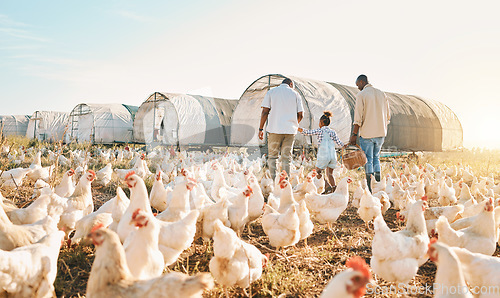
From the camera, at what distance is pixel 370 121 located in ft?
20.6

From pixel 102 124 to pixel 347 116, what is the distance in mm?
16410

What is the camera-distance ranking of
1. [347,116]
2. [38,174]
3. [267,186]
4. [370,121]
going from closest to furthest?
[370,121], [267,186], [38,174], [347,116]

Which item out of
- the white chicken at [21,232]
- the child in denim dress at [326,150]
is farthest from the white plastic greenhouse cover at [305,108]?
the white chicken at [21,232]

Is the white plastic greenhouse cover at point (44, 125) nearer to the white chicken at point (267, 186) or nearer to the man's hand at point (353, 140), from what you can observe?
the white chicken at point (267, 186)

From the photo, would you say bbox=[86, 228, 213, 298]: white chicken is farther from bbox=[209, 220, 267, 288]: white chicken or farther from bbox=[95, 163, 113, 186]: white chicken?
bbox=[95, 163, 113, 186]: white chicken

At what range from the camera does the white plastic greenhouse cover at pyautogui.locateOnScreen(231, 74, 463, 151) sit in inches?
510

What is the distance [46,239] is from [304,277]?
7.46 ft

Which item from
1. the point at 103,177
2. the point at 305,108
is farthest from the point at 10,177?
the point at 305,108

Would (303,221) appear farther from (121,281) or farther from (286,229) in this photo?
(121,281)

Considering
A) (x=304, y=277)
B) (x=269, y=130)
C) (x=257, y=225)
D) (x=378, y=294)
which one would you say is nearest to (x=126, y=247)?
(x=304, y=277)

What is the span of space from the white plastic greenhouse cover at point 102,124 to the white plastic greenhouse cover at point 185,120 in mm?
1952

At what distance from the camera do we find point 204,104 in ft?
63.3

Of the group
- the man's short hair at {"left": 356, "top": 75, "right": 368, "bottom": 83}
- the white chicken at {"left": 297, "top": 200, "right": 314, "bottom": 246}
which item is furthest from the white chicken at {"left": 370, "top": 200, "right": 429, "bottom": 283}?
the man's short hair at {"left": 356, "top": 75, "right": 368, "bottom": 83}

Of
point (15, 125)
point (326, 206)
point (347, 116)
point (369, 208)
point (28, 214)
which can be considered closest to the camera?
point (28, 214)
